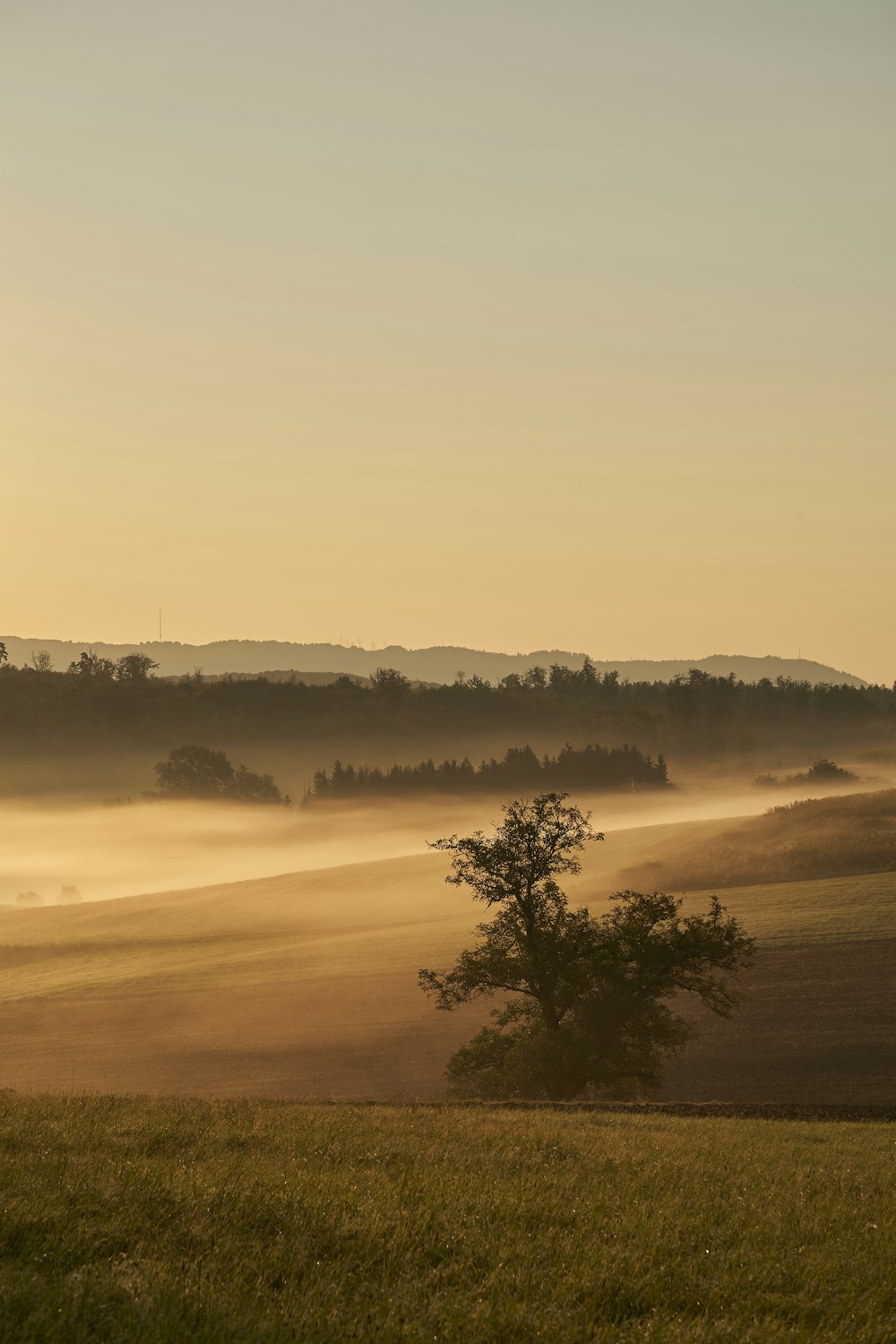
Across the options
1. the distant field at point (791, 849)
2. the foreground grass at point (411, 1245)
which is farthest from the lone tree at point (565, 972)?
the distant field at point (791, 849)

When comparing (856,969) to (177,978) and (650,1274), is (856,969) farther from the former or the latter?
(650,1274)

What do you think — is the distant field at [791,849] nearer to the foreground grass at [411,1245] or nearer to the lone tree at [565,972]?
the lone tree at [565,972]

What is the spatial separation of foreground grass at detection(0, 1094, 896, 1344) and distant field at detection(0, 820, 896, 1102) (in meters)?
26.5

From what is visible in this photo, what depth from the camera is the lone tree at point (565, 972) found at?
142ft

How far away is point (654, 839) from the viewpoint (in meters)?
132

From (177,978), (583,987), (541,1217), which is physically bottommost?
(177,978)

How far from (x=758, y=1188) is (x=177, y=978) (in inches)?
3001

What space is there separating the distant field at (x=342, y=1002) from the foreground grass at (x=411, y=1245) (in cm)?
2649

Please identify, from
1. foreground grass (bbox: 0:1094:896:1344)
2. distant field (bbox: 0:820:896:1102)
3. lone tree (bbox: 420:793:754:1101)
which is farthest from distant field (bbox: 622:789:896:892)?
foreground grass (bbox: 0:1094:896:1344)

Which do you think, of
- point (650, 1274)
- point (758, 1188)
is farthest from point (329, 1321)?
point (758, 1188)

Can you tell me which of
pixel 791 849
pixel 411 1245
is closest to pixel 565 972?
→ pixel 411 1245

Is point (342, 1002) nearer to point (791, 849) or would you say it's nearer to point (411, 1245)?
point (791, 849)

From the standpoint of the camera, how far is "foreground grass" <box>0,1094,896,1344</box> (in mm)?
8141

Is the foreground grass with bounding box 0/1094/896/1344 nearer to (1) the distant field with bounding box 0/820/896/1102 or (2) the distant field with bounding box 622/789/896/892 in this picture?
(1) the distant field with bounding box 0/820/896/1102
